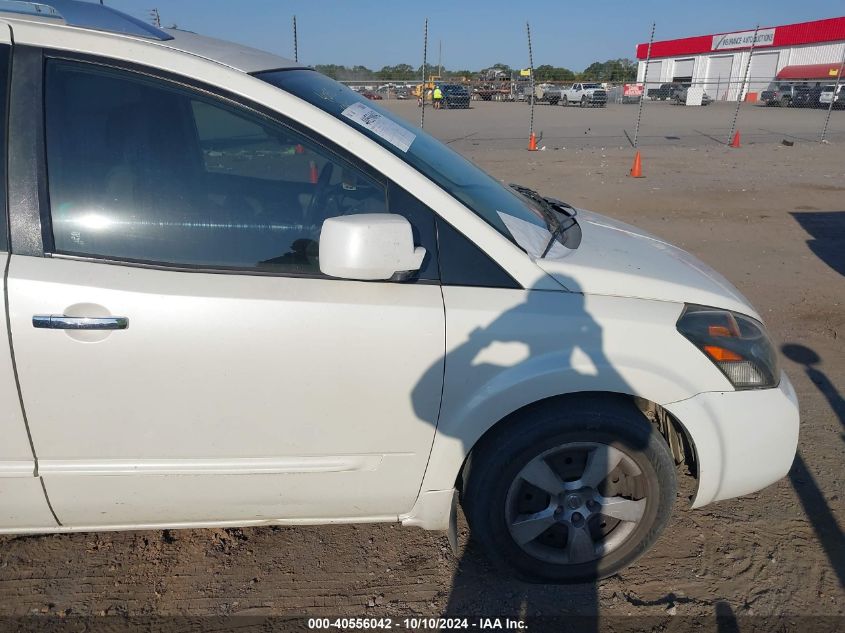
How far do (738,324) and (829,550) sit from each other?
1091mm

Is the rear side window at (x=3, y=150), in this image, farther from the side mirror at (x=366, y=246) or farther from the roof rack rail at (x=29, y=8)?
the side mirror at (x=366, y=246)

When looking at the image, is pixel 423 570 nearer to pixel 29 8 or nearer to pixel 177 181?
pixel 177 181

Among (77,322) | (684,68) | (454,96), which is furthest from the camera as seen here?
(684,68)

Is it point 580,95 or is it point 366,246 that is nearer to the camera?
point 366,246

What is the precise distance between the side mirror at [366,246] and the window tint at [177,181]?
0.16 m

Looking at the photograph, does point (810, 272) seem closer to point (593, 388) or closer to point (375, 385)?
point (593, 388)

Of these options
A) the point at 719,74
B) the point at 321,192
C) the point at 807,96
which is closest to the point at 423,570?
the point at 321,192

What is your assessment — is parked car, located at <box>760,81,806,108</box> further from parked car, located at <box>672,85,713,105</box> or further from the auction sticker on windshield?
the auction sticker on windshield

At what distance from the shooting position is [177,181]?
2.07m

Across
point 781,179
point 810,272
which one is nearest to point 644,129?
point 781,179

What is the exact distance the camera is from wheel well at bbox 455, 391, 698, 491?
7.21 feet

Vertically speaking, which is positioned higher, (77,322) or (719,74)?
(719,74)

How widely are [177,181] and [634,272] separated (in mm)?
1646

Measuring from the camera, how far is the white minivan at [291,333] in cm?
193
